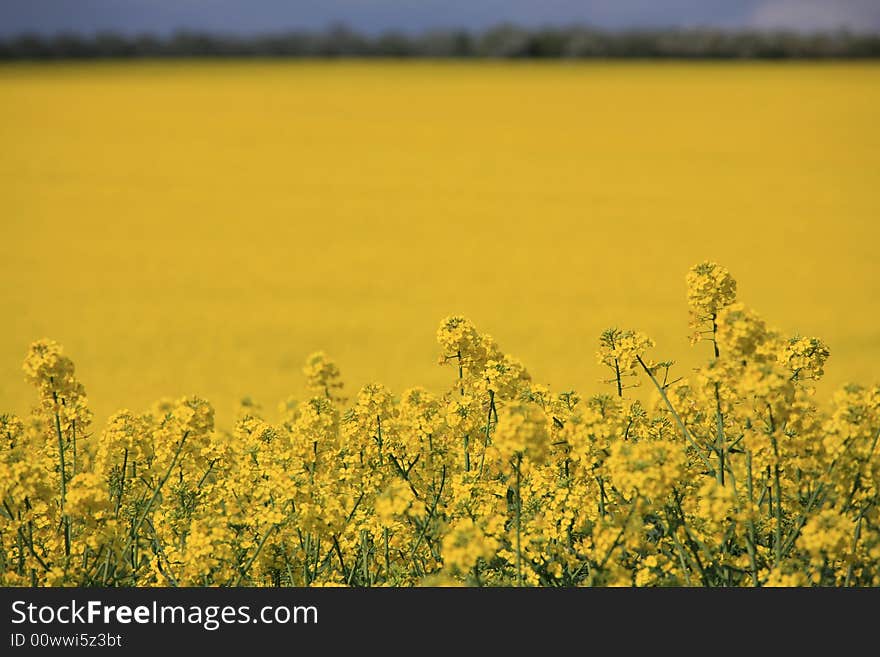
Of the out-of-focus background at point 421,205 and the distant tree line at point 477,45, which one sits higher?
the distant tree line at point 477,45

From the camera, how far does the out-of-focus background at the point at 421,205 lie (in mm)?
10883

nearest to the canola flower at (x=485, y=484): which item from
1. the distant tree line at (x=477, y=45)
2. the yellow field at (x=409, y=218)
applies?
the yellow field at (x=409, y=218)

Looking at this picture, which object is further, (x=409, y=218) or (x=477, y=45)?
(x=477, y=45)

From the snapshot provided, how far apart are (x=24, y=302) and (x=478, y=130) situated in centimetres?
1436

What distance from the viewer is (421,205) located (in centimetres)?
1797

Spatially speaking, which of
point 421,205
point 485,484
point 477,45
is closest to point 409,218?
point 421,205

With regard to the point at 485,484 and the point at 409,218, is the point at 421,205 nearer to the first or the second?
the point at 409,218

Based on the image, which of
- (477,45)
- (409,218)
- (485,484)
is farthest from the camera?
(477,45)

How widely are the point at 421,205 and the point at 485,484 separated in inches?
566

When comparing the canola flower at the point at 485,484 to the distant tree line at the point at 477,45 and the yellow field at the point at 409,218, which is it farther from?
the distant tree line at the point at 477,45

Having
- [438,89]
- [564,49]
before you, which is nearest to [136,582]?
[438,89]

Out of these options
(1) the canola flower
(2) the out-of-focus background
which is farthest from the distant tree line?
(1) the canola flower

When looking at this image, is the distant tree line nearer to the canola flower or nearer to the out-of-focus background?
the out-of-focus background

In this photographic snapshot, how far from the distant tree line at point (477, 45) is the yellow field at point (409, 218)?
2370 mm
